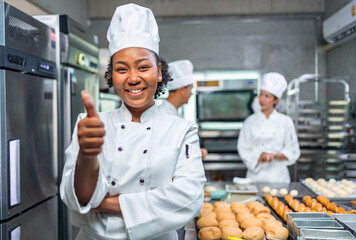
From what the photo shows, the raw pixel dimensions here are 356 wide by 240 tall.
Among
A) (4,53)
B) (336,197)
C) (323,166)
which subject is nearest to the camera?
(4,53)

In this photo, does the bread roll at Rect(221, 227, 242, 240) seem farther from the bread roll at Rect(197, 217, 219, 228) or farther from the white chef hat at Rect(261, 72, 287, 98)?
the white chef hat at Rect(261, 72, 287, 98)

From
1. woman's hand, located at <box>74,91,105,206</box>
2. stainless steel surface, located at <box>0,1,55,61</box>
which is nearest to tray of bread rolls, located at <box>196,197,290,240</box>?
woman's hand, located at <box>74,91,105,206</box>

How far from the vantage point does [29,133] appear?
A: 81.7 inches

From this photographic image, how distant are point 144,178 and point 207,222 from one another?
638 mm

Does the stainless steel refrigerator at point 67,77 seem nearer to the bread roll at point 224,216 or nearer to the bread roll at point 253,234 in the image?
the bread roll at point 224,216

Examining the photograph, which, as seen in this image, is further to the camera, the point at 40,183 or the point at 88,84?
the point at 88,84

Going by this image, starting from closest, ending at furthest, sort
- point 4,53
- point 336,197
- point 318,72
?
point 4,53
point 336,197
point 318,72

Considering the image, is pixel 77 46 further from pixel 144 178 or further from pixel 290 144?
pixel 290 144

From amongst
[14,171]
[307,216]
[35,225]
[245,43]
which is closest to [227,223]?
[307,216]

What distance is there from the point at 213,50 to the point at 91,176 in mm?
4870

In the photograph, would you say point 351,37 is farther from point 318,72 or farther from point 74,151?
point 74,151

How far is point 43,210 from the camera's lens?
7.45 ft

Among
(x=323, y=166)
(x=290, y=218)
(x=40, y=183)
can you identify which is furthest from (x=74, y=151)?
(x=323, y=166)

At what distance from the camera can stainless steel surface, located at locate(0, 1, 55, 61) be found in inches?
70.8
